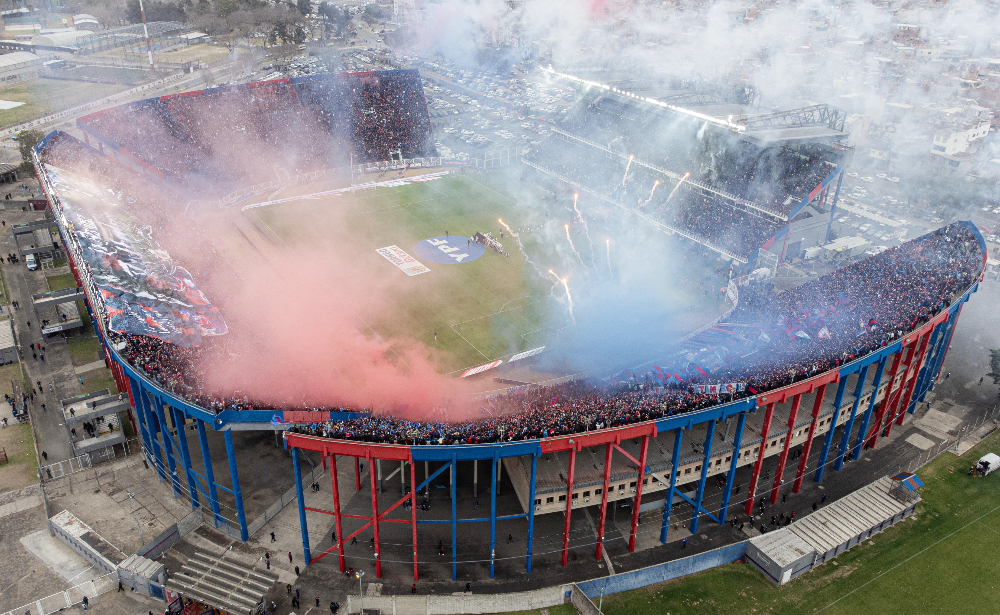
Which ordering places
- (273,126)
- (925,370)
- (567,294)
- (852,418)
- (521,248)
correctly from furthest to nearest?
1. (273,126)
2. (521,248)
3. (567,294)
4. (925,370)
5. (852,418)

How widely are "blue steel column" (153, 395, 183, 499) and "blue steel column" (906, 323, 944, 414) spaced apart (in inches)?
1984

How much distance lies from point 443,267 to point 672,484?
40986 millimetres

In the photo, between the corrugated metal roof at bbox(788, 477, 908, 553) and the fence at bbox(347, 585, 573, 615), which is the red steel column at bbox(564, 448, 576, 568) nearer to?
the fence at bbox(347, 585, 573, 615)

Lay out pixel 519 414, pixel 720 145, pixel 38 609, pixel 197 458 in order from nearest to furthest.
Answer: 1. pixel 38 609
2. pixel 519 414
3. pixel 197 458
4. pixel 720 145

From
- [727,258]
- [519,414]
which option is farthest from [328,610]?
[727,258]

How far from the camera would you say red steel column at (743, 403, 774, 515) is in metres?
40.2

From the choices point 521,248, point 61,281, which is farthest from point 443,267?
point 61,281

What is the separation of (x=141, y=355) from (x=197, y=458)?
847 cm

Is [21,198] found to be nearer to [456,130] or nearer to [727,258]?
[456,130]

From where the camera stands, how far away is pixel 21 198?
8688 centimetres

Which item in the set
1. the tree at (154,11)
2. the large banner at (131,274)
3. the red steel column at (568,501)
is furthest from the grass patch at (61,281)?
the tree at (154,11)

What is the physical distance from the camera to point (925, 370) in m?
52.1

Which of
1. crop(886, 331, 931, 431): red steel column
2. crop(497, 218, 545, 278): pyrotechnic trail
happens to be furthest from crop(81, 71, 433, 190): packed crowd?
crop(886, 331, 931, 431): red steel column

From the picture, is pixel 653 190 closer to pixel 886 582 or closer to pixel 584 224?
pixel 584 224
